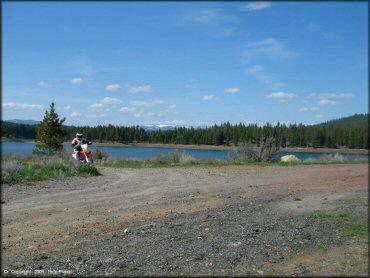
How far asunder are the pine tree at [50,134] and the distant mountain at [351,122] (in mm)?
31000

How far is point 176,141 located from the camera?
1852 inches

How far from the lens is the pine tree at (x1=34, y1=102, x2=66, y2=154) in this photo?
34.1 meters

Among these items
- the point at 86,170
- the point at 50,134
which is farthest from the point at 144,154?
the point at 86,170

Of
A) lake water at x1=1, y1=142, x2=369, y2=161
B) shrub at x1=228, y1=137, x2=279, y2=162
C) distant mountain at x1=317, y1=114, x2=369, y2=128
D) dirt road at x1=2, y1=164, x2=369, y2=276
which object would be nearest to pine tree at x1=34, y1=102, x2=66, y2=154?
lake water at x1=1, y1=142, x2=369, y2=161

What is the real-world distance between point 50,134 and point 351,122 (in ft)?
108

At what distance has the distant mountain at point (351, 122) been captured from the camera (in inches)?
137

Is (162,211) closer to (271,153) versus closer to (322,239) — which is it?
(322,239)

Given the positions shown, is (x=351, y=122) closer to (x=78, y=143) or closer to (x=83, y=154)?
(x=78, y=143)

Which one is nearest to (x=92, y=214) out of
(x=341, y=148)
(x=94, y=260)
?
(x=94, y=260)

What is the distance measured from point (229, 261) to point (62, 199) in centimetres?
616

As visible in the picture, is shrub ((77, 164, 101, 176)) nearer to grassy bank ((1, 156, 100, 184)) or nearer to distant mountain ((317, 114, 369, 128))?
grassy bank ((1, 156, 100, 184))

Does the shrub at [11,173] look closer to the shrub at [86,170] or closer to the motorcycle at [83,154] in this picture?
the shrub at [86,170]

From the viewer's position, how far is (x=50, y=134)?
3472cm

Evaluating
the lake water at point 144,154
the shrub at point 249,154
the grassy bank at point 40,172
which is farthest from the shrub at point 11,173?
the shrub at point 249,154
